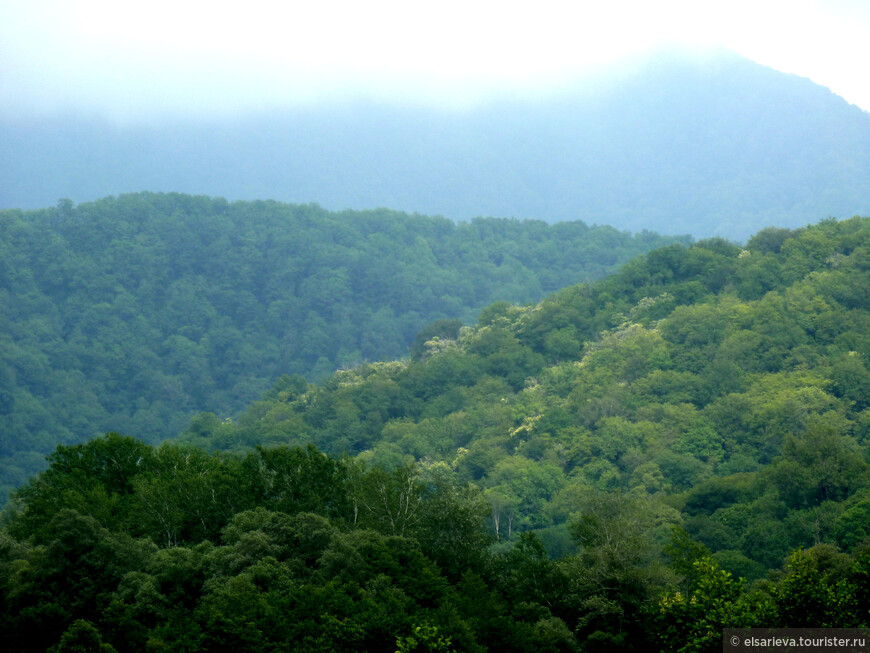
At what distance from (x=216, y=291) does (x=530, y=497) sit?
8990 centimetres

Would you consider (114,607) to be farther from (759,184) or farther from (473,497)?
(759,184)

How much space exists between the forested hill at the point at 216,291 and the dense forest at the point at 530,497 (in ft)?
145

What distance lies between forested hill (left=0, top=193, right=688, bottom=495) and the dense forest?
44115mm

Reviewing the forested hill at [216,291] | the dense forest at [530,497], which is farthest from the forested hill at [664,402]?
the forested hill at [216,291]

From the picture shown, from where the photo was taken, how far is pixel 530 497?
65.2 m

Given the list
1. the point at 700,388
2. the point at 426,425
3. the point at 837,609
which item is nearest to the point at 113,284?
the point at 426,425

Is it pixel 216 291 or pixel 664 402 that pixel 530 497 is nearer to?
pixel 664 402

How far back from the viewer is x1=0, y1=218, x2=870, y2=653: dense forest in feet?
98.1

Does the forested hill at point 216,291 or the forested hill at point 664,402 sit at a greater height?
the forested hill at point 216,291

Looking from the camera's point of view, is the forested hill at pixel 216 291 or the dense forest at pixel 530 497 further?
the forested hill at pixel 216 291

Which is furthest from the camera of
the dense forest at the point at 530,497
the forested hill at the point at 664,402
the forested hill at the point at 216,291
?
the forested hill at the point at 216,291

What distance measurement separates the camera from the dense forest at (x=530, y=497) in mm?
29906

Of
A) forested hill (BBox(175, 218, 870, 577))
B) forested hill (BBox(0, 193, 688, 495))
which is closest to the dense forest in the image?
forested hill (BBox(175, 218, 870, 577))

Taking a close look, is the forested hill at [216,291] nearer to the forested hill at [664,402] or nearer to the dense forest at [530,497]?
the forested hill at [664,402]
